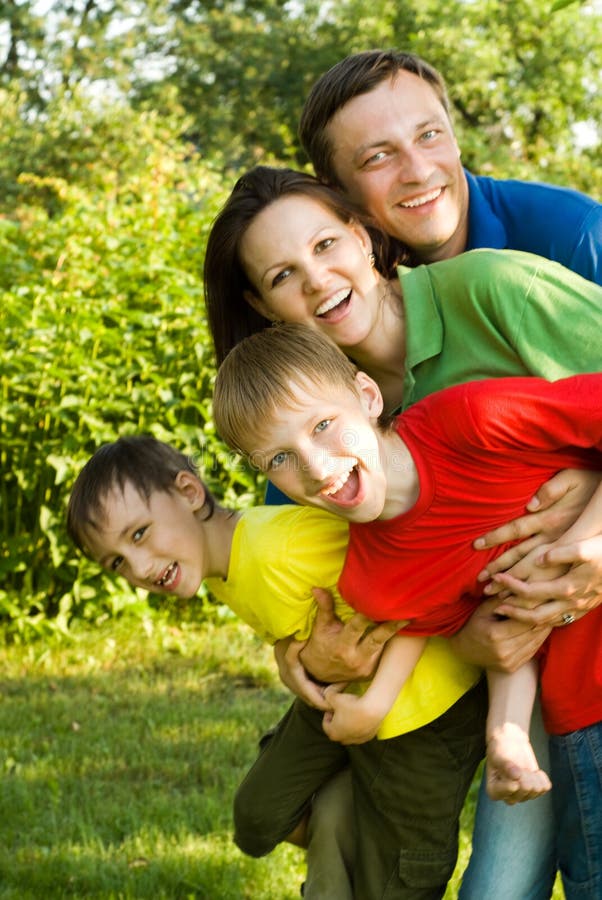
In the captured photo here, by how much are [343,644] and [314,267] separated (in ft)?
2.60

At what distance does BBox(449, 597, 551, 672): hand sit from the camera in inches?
86.0

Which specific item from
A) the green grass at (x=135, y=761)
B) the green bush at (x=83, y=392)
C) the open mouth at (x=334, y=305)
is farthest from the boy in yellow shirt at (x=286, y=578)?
the green bush at (x=83, y=392)

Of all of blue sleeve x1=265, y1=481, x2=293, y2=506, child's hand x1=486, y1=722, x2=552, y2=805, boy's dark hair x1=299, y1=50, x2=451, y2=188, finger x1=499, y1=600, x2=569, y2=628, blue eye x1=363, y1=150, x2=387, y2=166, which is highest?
boy's dark hair x1=299, y1=50, x2=451, y2=188

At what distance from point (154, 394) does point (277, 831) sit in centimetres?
304

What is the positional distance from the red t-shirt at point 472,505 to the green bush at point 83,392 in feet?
10.5

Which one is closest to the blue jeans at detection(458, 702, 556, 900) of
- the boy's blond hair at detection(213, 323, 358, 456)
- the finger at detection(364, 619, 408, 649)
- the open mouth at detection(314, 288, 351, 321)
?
the finger at detection(364, 619, 408, 649)

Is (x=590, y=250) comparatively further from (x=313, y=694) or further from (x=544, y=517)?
(x=313, y=694)

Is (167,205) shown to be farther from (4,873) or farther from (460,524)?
(460,524)

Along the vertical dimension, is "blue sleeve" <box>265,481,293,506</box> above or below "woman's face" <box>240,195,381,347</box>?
below

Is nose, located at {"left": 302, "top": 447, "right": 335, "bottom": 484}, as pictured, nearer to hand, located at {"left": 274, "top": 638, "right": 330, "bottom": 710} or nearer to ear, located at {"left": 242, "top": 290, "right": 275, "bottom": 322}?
hand, located at {"left": 274, "top": 638, "right": 330, "bottom": 710}

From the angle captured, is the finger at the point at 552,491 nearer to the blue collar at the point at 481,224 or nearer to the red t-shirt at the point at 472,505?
the red t-shirt at the point at 472,505

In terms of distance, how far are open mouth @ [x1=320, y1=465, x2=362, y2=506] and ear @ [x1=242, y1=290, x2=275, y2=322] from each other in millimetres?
669

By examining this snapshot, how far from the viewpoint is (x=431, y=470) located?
2160 mm

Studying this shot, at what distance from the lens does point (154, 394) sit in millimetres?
5562
